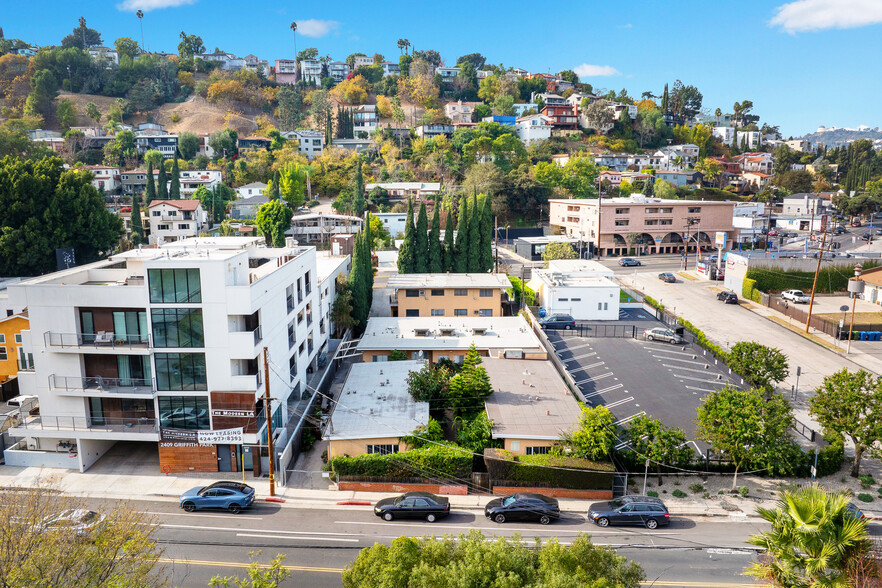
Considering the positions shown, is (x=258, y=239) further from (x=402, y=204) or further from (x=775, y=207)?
(x=775, y=207)

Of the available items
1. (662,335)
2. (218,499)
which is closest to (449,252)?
(662,335)

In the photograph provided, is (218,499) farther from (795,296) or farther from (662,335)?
(795,296)

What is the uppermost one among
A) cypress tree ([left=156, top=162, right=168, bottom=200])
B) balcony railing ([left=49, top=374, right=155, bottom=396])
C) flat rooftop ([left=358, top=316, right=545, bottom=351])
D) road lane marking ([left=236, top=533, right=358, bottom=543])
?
cypress tree ([left=156, top=162, right=168, bottom=200])

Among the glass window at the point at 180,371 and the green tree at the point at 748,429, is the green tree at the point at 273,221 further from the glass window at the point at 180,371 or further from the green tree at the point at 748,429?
the green tree at the point at 748,429

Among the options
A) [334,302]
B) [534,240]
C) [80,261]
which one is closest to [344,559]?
[334,302]

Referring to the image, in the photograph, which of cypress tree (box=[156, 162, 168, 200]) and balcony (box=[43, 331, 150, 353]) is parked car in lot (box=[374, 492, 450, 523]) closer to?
balcony (box=[43, 331, 150, 353])

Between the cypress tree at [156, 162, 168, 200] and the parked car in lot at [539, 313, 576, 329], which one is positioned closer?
the parked car in lot at [539, 313, 576, 329]

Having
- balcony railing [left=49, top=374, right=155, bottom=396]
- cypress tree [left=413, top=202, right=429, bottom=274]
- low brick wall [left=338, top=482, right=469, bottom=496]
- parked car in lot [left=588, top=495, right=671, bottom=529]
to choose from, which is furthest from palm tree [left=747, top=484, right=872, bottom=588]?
cypress tree [left=413, top=202, right=429, bottom=274]
